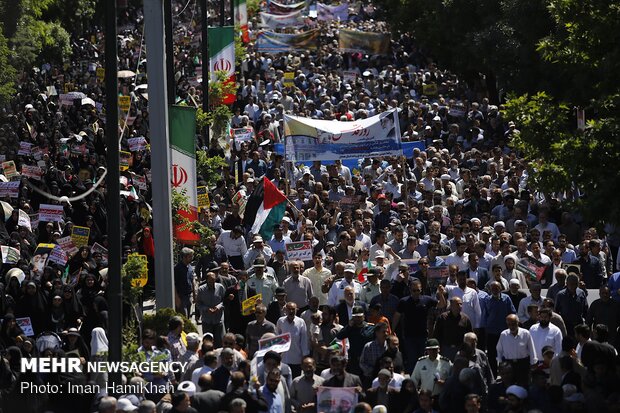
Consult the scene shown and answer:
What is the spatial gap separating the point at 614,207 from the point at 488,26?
926 inches

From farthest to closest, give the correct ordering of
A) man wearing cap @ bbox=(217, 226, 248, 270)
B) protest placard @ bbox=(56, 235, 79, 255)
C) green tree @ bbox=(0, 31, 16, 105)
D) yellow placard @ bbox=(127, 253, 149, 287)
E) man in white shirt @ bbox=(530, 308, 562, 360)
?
green tree @ bbox=(0, 31, 16, 105)
man wearing cap @ bbox=(217, 226, 248, 270)
protest placard @ bbox=(56, 235, 79, 255)
yellow placard @ bbox=(127, 253, 149, 287)
man in white shirt @ bbox=(530, 308, 562, 360)

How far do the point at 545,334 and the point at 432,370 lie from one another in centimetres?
194

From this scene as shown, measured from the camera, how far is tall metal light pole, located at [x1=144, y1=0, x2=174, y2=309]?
18.6 metres

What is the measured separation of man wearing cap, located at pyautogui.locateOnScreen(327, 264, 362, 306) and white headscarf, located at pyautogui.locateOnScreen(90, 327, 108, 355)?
130 inches

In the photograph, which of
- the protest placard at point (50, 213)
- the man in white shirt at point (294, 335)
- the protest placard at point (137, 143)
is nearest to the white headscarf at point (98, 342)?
the man in white shirt at point (294, 335)

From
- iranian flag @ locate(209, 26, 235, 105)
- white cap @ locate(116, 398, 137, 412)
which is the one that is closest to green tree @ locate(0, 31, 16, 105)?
iranian flag @ locate(209, 26, 235, 105)

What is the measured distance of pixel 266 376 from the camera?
15.6 meters

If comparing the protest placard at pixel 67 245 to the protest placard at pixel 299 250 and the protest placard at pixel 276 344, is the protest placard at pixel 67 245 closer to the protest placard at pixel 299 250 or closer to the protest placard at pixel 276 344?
the protest placard at pixel 299 250

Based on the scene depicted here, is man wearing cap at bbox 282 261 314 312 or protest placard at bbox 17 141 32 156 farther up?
protest placard at bbox 17 141 32 156

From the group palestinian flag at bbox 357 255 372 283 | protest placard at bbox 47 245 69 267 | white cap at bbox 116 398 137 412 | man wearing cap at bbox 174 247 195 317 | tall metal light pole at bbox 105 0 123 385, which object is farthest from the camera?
protest placard at bbox 47 245 69 267

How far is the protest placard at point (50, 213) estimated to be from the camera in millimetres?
25281

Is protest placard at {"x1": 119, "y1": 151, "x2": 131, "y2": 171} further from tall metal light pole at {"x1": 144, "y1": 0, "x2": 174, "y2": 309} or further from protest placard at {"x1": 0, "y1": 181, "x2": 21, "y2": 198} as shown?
tall metal light pole at {"x1": 144, "y1": 0, "x2": 174, "y2": 309}

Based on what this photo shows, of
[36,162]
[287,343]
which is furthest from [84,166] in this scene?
[287,343]

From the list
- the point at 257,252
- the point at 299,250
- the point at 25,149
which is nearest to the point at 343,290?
the point at 299,250
